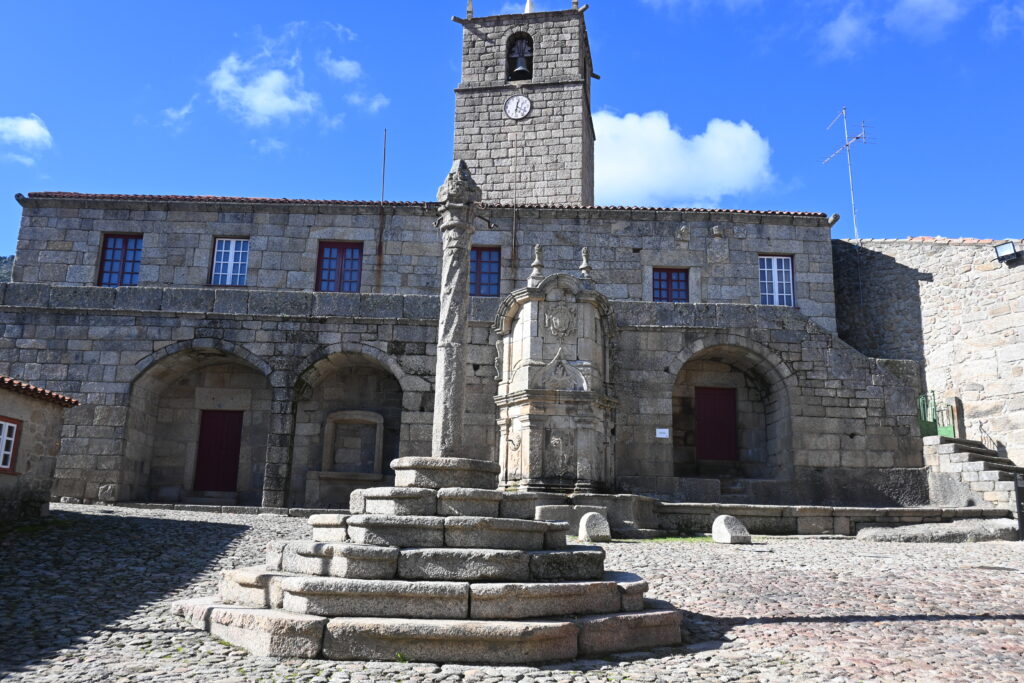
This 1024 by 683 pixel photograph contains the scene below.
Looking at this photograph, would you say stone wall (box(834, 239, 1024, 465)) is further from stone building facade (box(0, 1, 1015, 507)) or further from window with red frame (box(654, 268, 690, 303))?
window with red frame (box(654, 268, 690, 303))

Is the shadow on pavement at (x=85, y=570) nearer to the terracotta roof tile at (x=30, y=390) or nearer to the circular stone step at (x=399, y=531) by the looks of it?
the terracotta roof tile at (x=30, y=390)

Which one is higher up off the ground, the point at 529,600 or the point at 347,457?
the point at 347,457

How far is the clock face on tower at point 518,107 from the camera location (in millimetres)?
23306

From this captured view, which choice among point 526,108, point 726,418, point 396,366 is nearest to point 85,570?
point 396,366

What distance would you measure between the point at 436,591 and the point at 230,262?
45.4 ft

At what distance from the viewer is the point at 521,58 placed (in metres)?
24.1

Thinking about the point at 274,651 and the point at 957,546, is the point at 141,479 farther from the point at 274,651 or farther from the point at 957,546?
the point at 957,546

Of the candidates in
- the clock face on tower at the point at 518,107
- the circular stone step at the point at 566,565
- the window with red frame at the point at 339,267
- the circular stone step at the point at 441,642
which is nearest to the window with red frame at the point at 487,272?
the window with red frame at the point at 339,267

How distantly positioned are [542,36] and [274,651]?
22.3 meters

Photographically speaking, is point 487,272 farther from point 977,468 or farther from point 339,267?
point 977,468

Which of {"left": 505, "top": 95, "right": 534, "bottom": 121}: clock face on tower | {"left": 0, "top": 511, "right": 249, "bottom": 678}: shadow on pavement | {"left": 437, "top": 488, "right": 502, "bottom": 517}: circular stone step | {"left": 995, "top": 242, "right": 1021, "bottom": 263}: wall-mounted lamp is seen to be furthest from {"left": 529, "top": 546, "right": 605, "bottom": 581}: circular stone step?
{"left": 505, "top": 95, "right": 534, "bottom": 121}: clock face on tower

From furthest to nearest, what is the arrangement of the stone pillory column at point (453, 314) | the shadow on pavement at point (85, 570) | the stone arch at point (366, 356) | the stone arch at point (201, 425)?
the stone arch at point (201, 425)
the stone arch at point (366, 356)
the stone pillory column at point (453, 314)
the shadow on pavement at point (85, 570)

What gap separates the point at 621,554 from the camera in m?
8.45

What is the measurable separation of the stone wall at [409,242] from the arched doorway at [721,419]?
2.08 metres
